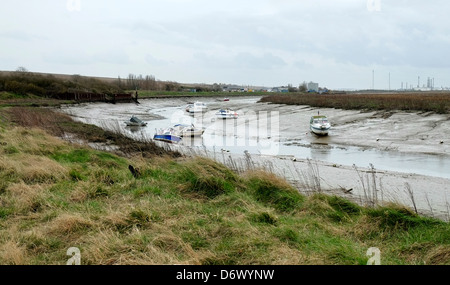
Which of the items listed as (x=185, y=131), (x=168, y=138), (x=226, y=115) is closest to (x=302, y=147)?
(x=185, y=131)

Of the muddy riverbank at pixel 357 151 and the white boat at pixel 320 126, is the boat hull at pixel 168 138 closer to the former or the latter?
the muddy riverbank at pixel 357 151

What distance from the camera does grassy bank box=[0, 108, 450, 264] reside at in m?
5.94

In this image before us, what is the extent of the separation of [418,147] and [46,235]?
26784mm

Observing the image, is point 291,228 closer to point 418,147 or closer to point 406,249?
point 406,249

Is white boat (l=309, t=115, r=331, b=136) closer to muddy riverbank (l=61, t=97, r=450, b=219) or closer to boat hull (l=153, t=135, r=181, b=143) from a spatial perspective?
muddy riverbank (l=61, t=97, r=450, b=219)

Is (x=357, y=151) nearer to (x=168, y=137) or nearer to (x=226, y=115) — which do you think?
(x=168, y=137)

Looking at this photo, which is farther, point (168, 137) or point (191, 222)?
point (168, 137)

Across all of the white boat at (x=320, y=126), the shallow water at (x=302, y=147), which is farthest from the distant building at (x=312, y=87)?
the white boat at (x=320, y=126)

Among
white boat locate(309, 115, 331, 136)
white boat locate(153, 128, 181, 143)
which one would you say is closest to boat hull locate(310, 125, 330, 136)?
white boat locate(309, 115, 331, 136)

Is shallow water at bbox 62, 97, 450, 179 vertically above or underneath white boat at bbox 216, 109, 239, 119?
underneath

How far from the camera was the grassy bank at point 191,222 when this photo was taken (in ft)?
19.5

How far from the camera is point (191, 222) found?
7.35m
